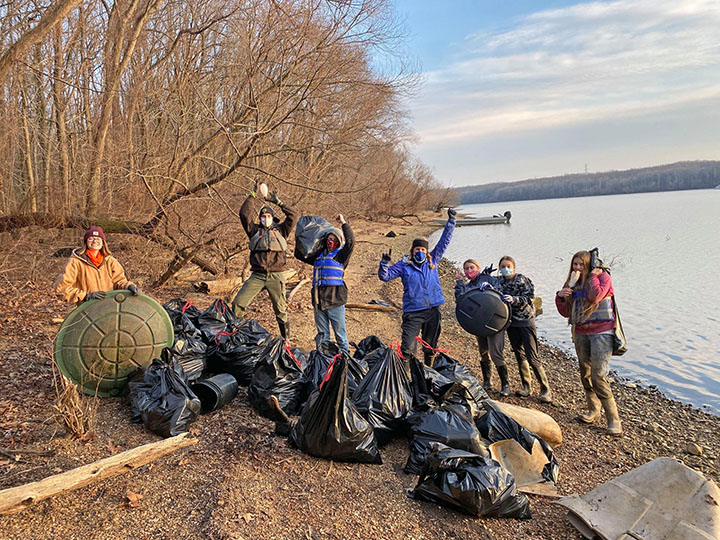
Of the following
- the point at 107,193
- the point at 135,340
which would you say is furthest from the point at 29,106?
the point at 135,340

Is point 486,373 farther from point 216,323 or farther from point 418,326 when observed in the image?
point 216,323

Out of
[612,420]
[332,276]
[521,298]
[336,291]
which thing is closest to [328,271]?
[332,276]

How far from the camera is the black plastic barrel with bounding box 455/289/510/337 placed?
5.33 m

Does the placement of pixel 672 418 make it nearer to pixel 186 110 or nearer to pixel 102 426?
pixel 102 426

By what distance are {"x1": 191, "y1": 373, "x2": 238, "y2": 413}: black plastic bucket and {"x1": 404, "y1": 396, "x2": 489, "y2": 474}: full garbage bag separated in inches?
64.4

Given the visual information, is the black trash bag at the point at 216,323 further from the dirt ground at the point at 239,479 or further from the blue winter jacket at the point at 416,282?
the blue winter jacket at the point at 416,282

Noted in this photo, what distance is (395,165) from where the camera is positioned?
33.7 metres

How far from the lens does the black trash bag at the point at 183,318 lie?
5.04m

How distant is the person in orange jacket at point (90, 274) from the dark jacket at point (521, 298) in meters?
3.89

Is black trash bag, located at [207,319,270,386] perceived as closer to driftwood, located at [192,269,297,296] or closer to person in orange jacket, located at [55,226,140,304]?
person in orange jacket, located at [55,226,140,304]

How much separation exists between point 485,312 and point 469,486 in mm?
2543

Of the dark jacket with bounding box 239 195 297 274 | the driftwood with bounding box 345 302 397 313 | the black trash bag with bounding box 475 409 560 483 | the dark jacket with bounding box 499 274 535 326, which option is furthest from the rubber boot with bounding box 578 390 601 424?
the driftwood with bounding box 345 302 397 313

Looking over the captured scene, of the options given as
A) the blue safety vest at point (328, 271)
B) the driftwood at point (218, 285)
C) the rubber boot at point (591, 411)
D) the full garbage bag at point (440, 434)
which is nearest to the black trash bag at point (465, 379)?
the full garbage bag at point (440, 434)

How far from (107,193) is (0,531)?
7.67 metres
